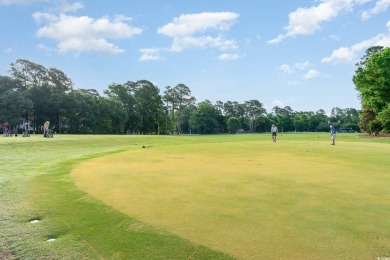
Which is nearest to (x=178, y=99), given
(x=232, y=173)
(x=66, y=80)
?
(x=66, y=80)

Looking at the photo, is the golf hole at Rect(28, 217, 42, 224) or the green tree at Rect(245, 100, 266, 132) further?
the green tree at Rect(245, 100, 266, 132)

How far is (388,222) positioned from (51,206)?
→ 775 cm

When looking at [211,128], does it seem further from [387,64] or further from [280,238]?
[280,238]

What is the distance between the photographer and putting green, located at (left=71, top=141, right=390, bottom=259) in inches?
197

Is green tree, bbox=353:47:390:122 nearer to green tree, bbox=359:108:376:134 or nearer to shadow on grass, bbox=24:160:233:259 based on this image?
green tree, bbox=359:108:376:134

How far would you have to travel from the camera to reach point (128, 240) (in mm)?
5359

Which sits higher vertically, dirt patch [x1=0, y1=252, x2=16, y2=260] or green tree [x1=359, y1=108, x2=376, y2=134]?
green tree [x1=359, y1=108, x2=376, y2=134]

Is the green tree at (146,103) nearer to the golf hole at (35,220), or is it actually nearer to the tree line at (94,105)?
the tree line at (94,105)

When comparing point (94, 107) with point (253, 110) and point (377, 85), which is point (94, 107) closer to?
point (377, 85)

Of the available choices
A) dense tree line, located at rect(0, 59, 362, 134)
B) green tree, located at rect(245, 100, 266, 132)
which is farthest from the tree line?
green tree, located at rect(245, 100, 266, 132)

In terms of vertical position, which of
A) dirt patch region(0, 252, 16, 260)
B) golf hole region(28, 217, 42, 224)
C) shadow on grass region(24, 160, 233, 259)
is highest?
shadow on grass region(24, 160, 233, 259)

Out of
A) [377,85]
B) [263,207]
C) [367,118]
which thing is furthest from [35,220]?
[367,118]

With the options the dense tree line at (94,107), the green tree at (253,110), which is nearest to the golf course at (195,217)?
the dense tree line at (94,107)

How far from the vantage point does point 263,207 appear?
7137mm
